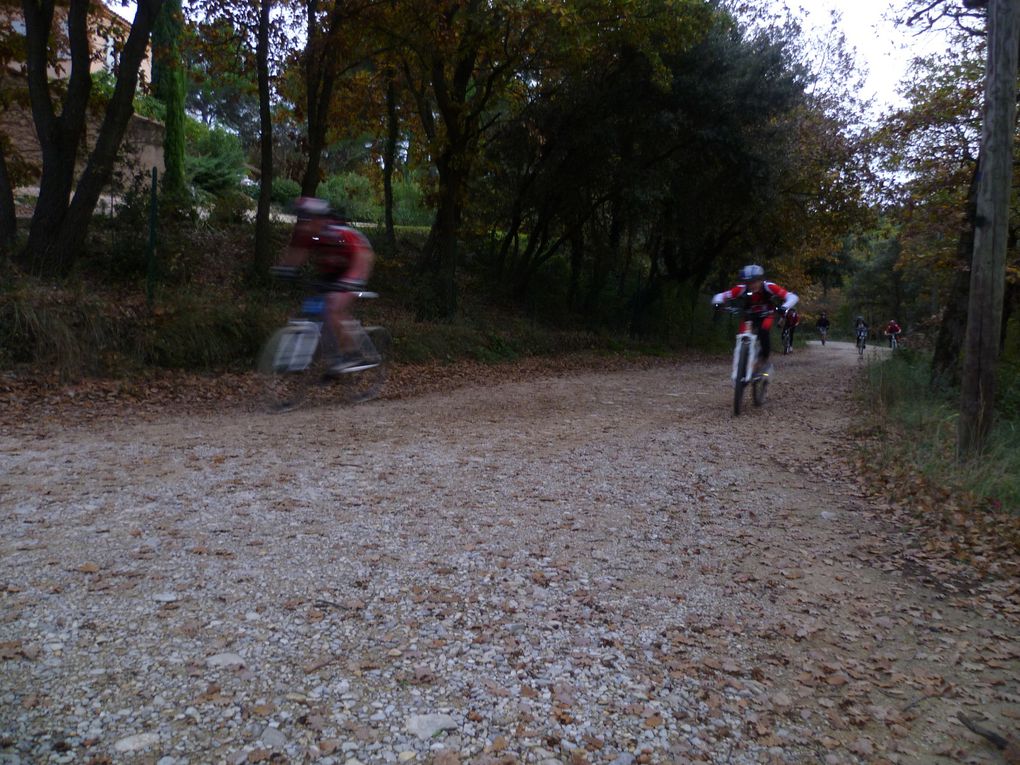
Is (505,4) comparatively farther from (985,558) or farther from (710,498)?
(985,558)

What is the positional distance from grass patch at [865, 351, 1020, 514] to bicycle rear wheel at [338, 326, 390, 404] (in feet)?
18.8

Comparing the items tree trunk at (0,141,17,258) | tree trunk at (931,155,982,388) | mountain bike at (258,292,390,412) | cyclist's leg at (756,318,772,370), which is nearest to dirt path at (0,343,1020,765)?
mountain bike at (258,292,390,412)

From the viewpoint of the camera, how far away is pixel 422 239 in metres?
26.1

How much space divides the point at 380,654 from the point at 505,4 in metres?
13.4

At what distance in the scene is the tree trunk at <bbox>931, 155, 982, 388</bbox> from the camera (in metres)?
15.0

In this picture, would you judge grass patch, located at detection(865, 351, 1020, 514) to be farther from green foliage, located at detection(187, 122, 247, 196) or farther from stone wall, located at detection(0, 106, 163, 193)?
green foliage, located at detection(187, 122, 247, 196)

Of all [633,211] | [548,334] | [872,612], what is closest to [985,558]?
[872,612]

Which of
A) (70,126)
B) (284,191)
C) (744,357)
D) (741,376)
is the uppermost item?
(284,191)

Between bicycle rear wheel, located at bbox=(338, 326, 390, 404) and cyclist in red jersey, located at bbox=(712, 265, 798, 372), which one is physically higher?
cyclist in red jersey, located at bbox=(712, 265, 798, 372)

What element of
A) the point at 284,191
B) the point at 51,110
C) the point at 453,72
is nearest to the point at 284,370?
the point at 51,110

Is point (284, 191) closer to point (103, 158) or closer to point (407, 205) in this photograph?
point (407, 205)

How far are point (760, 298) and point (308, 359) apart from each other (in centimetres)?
644

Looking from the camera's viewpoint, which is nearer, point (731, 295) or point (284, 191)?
point (731, 295)

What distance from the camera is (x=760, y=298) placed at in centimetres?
1200
